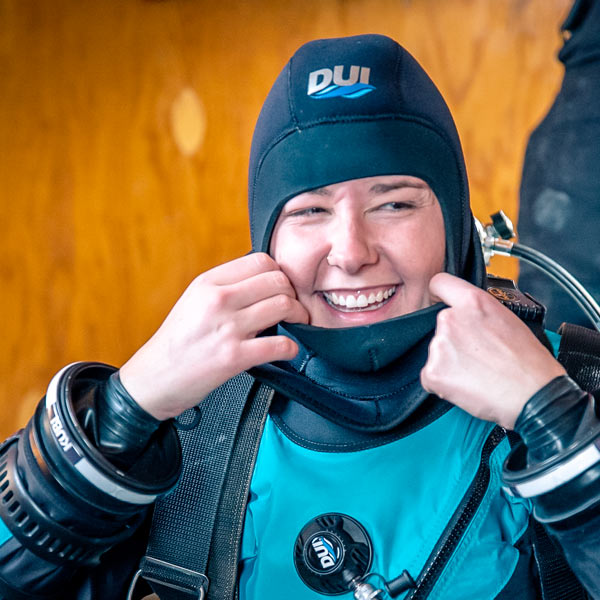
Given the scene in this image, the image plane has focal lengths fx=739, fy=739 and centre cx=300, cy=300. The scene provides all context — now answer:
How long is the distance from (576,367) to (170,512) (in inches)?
22.5

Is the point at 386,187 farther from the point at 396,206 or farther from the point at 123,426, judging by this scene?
the point at 123,426

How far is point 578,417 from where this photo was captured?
76 cm

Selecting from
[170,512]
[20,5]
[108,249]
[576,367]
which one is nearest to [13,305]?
[108,249]

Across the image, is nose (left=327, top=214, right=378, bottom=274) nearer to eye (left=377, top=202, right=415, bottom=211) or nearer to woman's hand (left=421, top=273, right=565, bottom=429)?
eye (left=377, top=202, right=415, bottom=211)

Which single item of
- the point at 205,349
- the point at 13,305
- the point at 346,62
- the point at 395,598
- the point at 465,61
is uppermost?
the point at 346,62

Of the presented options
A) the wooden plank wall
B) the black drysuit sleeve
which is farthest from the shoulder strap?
the wooden plank wall

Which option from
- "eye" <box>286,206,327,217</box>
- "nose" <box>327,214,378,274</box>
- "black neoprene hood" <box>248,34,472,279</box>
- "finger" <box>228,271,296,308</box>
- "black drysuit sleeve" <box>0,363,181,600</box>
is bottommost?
"black drysuit sleeve" <box>0,363,181,600</box>

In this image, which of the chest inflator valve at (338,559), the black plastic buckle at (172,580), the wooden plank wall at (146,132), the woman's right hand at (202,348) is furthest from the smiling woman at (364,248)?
the wooden plank wall at (146,132)

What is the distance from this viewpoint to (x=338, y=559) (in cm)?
90

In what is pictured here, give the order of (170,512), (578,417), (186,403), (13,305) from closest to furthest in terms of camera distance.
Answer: (578,417) < (186,403) < (170,512) < (13,305)

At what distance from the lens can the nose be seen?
93cm

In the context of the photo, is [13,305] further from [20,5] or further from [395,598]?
[395,598]

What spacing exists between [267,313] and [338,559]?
1.03ft

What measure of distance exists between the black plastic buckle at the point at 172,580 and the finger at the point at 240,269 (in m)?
0.38
